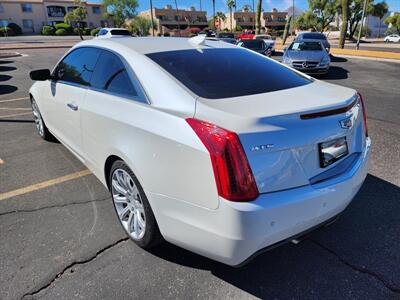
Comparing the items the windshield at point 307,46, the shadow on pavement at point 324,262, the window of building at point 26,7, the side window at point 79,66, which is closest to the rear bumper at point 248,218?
the shadow on pavement at point 324,262

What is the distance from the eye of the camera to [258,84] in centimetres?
276

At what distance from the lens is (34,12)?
75.4 m

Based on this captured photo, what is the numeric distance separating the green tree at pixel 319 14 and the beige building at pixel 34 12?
51027mm

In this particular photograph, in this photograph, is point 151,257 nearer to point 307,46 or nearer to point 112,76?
point 112,76

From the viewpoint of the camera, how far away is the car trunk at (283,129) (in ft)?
6.48

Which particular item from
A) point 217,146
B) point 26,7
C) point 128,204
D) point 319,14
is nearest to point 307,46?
point 128,204

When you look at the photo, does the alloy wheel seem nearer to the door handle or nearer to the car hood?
the door handle

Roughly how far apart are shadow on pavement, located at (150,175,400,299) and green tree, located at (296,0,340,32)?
64.6 m

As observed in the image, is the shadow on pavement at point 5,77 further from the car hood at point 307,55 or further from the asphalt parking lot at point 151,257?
the car hood at point 307,55

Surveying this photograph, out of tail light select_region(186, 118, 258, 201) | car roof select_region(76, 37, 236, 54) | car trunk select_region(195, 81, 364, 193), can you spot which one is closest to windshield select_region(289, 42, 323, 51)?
car roof select_region(76, 37, 236, 54)

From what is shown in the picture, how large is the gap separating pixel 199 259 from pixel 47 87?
3149 millimetres

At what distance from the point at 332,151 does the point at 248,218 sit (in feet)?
2.70

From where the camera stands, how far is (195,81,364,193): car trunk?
197 centimetres

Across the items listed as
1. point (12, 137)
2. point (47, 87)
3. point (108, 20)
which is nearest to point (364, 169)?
point (47, 87)
